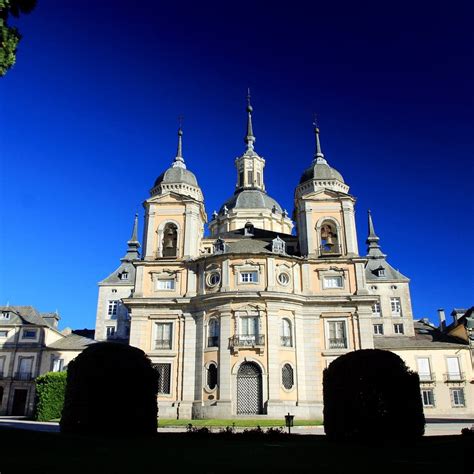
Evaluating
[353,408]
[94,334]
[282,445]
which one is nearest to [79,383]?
[282,445]

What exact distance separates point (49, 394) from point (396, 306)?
40.9 meters

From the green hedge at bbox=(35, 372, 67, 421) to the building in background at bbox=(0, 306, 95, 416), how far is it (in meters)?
14.3

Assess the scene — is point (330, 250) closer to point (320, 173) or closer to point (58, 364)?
point (320, 173)

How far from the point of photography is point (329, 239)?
4553cm

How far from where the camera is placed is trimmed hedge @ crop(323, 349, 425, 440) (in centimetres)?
1630

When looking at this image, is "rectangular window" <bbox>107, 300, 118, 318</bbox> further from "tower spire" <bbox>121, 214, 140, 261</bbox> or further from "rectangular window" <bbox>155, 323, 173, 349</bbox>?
"rectangular window" <bbox>155, 323, 173, 349</bbox>

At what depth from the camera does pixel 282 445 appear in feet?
52.4

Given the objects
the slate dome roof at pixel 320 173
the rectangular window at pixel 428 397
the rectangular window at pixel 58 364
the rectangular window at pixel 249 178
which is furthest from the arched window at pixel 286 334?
the rectangular window at pixel 58 364

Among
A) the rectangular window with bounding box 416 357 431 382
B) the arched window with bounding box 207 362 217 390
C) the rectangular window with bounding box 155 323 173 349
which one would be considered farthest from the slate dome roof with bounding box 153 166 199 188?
the rectangular window with bounding box 416 357 431 382

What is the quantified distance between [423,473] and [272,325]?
28175 millimetres

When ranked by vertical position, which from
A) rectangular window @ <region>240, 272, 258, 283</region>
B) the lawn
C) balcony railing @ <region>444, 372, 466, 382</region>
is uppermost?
rectangular window @ <region>240, 272, 258, 283</region>

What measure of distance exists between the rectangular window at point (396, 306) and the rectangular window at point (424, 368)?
8.37 metres

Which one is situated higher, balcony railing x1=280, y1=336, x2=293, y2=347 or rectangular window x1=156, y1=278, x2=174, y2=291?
rectangular window x1=156, y1=278, x2=174, y2=291

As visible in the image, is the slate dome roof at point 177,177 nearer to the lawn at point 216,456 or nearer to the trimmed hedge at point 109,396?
the trimmed hedge at point 109,396
